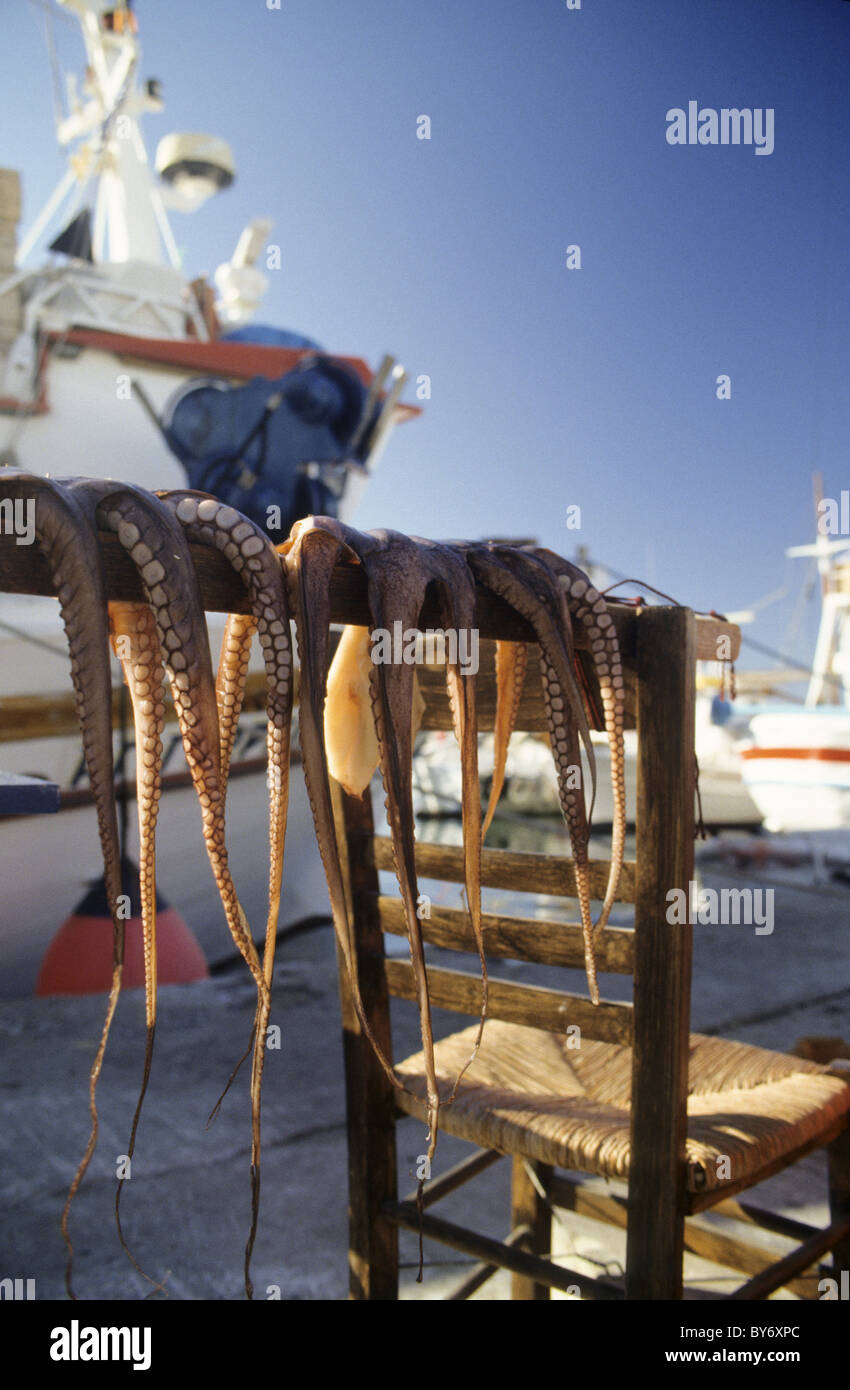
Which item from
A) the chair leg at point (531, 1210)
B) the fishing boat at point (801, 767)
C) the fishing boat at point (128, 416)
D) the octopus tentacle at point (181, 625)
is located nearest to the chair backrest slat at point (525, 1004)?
the chair leg at point (531, 1210)

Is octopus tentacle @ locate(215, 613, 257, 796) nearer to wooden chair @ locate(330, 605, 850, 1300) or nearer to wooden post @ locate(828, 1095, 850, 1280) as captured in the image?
wooden chair @ locate(330, 605, 850, 1300)

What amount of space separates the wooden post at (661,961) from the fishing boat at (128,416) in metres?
4.21

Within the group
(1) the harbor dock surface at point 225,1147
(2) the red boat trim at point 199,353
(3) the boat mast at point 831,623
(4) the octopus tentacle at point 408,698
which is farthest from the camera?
(3) the boat mast at point 831,623

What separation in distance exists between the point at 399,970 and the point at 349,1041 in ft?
0.59

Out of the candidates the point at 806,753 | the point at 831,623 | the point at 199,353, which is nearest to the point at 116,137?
the point at 199,353

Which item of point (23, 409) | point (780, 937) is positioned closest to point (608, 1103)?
point (780, 937)

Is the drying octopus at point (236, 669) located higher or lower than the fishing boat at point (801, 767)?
higher

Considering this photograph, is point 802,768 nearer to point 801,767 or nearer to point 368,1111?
point 801,767

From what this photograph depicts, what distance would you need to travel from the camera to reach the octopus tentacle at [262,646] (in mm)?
737

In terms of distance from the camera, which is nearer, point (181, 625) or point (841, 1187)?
point (181, 625)

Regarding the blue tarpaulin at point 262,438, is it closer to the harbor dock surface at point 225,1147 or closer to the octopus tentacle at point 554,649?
the harbor dock surface at point 225,1147

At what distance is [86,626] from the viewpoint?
694 millimetres

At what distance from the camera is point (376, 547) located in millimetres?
900

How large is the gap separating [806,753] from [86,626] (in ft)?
31.0
